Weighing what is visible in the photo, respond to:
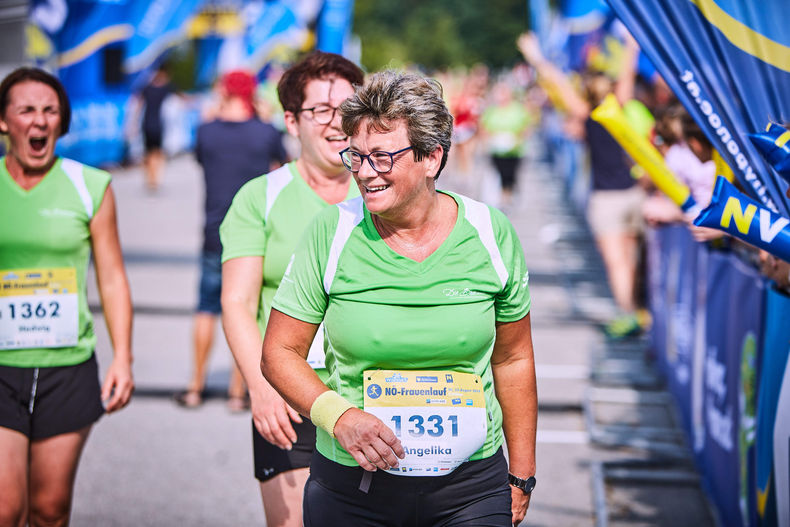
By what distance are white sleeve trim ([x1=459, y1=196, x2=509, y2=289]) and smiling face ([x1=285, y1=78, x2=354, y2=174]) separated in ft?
2.70

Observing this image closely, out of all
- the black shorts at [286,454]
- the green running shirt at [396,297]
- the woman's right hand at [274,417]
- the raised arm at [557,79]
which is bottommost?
the black shorts at [286,454]

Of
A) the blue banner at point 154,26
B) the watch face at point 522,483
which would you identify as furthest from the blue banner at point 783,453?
the blue banner at point 154,26

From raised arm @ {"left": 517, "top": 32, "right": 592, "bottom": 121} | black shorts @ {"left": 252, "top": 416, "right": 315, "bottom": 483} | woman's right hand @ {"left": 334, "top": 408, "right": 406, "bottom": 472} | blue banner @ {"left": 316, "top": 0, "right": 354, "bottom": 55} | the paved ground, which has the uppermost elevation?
blue banner @ {"left": 316, "top": 0, "right": 354, "bottom": 55}

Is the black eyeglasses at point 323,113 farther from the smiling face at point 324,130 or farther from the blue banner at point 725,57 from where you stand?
the blue banner at point 725,57

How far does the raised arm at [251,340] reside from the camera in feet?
10.4

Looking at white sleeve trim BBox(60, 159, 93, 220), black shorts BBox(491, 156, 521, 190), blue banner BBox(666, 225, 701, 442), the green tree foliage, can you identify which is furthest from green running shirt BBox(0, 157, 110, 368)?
the green tree foliage

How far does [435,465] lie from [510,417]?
340 mm

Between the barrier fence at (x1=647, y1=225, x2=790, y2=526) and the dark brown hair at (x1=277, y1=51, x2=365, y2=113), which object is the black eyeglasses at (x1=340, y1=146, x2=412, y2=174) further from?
the barrier fence at (x1=647, y1=225, x2=790, y2=526)

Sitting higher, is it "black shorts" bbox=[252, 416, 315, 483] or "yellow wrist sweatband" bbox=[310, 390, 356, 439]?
"yellow wrist sweatband" bbox=[310, 390, 356, 439]

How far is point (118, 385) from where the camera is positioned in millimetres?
4078

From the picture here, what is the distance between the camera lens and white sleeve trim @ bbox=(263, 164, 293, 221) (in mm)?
3518

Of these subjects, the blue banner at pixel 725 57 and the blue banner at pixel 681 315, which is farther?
the blue banner at pixel 681 315

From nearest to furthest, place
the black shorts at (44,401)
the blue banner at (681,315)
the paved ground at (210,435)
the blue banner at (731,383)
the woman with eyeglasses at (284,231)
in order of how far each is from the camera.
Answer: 1. the woman with eyeglasses at (284,231)
2. the black shorts at (44,401)
3. the blue banner at (731,383)
4. the paved ground at (210,435)
5. the blue banner at (681,315)

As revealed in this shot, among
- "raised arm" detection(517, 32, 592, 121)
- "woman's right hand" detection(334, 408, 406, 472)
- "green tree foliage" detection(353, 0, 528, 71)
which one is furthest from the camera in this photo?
"green tree foliage" detection(353, 0, 528, 71)
